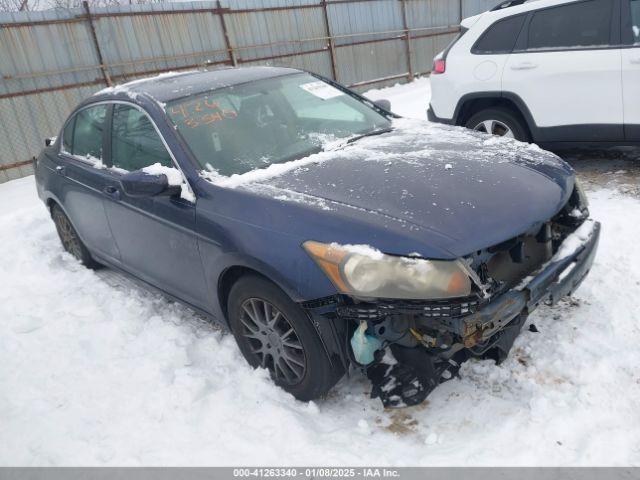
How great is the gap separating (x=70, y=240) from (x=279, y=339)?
296cm

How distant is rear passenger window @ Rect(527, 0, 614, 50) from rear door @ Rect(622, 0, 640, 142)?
14 cm

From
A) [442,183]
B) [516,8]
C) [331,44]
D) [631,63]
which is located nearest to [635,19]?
[631,63]

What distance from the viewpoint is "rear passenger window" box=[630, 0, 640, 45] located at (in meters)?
4.60

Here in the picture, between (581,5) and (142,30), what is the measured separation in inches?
306

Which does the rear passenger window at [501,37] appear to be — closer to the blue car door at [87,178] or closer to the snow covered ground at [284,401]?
the snow covered ground at [284,401]

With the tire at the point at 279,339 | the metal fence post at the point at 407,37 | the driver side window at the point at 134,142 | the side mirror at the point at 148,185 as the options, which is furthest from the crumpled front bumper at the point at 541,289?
the metal fence post at the point at 407,37

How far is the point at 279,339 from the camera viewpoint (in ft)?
8.94

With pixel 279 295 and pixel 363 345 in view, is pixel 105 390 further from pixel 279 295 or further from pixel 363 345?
pixel 363 345

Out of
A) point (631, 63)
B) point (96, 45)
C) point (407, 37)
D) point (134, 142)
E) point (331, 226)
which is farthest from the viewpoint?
point (407, 37)

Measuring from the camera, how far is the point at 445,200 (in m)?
2.49

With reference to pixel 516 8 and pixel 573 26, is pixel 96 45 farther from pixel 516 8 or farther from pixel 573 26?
pixel 573 26

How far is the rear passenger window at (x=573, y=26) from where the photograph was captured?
15.7 feet

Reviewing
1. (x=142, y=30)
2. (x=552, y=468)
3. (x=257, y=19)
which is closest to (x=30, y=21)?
(x=142, y=30)

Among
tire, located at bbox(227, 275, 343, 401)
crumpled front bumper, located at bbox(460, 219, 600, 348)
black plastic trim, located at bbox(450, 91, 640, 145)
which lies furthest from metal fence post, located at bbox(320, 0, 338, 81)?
tire, located at bbox(227, 275, 343, 401)
